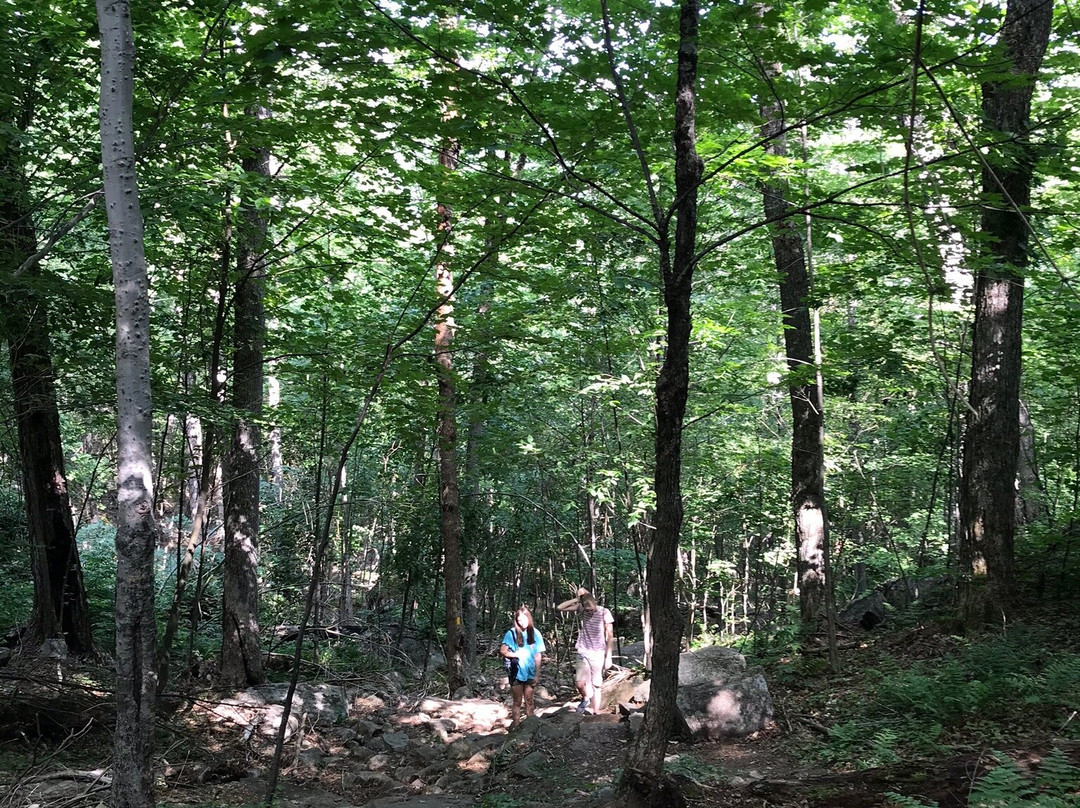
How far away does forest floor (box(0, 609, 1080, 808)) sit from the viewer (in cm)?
451

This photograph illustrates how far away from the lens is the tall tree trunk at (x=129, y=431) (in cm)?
350

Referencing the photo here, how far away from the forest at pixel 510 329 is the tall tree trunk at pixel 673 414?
0.02 meters

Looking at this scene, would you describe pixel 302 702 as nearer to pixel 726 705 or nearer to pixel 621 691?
pixel 621 691

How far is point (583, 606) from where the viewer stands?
31.8ft

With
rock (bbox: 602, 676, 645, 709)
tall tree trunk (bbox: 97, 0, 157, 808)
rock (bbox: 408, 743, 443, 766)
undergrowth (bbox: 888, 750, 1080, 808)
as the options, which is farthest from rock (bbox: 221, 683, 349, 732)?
Answer: undergrowth (bbox: 888, 750, 1080, 808)

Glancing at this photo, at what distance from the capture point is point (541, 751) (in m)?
7.69

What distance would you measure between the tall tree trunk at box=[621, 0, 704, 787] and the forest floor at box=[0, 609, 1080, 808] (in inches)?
30.4

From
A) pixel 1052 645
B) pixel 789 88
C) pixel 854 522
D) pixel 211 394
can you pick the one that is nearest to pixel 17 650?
pixel 211 394

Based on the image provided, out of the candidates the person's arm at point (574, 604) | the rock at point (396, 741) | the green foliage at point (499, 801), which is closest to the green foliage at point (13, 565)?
the rock at point (396, 741)

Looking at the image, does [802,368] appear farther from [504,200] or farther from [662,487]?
[662,487]

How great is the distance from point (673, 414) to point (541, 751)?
18.4ft

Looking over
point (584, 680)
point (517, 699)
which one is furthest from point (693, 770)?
point (584, 680)

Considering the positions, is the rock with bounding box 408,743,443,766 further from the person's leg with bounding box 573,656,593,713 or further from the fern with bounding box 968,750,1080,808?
the fern with bounding box 968,750,1080,808

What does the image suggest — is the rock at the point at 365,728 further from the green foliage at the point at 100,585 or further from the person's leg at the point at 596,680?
the green foliage at the point at 100,585
